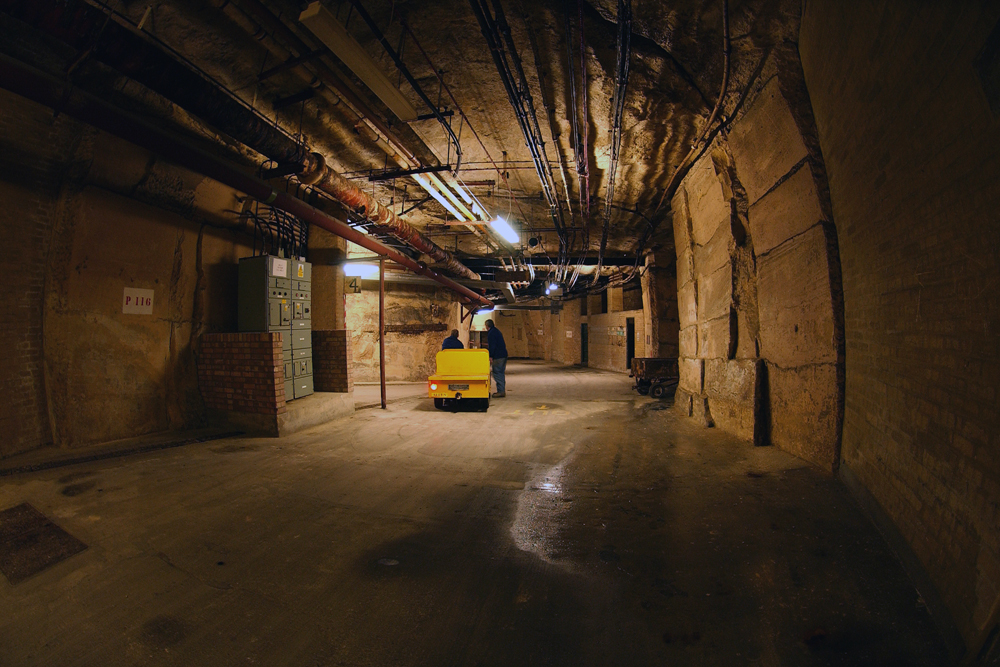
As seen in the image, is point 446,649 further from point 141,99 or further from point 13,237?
point 141,99

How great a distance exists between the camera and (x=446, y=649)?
1658mm

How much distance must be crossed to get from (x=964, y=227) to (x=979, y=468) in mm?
992

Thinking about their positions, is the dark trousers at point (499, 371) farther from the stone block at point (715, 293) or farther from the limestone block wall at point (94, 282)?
the limestone block wall at point (94, 282)

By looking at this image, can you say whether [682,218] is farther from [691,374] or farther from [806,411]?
[806,411]

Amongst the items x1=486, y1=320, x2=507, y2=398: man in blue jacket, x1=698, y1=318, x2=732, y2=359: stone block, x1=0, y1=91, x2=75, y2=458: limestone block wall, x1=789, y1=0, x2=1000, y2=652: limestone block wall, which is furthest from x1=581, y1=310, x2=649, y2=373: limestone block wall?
x1=0, y1=91, x2=75, y2=458: limestone block wall

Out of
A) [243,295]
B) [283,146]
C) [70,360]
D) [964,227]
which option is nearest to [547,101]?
[283,146]

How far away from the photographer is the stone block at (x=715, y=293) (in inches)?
195

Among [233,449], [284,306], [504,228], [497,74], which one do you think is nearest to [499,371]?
[504,228]

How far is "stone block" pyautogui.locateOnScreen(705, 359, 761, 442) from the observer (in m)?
4.34

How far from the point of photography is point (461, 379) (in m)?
7.02

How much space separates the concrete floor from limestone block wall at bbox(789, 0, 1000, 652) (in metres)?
0.39

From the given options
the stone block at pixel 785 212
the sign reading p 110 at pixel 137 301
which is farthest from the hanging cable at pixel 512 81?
the sign reading p 110 at pixel 137 301

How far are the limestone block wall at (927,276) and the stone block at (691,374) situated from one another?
2993mm

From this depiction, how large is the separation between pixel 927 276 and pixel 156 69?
207 inches
